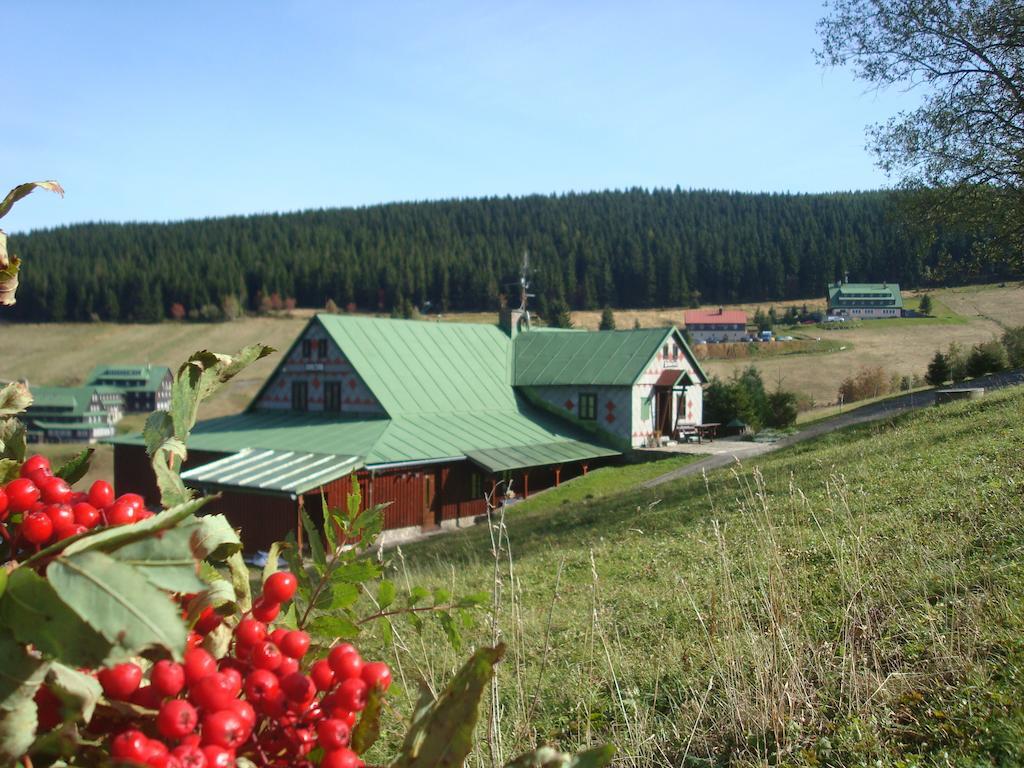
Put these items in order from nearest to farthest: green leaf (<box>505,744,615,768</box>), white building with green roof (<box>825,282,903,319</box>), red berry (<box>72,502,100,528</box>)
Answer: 1. green leaf (<box>505,744,615,768</box>)
2. red berry (<box>72,502,100,528</box>)
3. white building with green roof (<box>825,282,903,319</box>)

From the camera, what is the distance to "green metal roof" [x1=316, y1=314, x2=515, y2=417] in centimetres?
2833

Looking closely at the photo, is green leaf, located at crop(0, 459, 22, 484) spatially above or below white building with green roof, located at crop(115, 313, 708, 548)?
above

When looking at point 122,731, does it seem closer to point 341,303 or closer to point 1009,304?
point 1009,304

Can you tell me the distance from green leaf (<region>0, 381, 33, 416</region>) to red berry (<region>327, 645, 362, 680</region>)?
1.09 metres

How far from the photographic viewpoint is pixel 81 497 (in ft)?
5.11

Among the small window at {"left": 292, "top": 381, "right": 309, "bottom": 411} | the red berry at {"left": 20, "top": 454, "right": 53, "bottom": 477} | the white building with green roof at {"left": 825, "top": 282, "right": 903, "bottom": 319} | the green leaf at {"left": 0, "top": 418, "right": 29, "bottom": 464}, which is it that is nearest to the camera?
the red berry at {"left": 20, "top": 454, "right": 53, "bottom": 477}

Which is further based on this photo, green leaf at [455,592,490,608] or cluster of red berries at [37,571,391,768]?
green leaf at [455,592,490,608]

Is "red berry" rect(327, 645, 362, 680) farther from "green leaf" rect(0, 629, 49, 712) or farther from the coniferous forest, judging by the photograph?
the coniferous forest

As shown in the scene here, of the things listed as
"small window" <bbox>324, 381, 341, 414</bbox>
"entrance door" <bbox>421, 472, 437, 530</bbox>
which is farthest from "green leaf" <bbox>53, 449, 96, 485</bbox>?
"small window" <bbox>324, 381, 341, 414</bbox>

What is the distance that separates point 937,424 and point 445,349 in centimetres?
2020

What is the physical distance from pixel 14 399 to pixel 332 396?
27.7 meters

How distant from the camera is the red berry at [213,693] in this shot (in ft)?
3.86

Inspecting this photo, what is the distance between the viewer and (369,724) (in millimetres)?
1409

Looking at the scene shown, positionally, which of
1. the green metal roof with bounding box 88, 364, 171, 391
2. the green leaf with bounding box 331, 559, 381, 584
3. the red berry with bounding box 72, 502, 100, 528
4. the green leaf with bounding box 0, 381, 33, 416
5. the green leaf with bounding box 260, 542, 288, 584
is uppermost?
the green leaf with bounding box 0, 381, 33, 416
